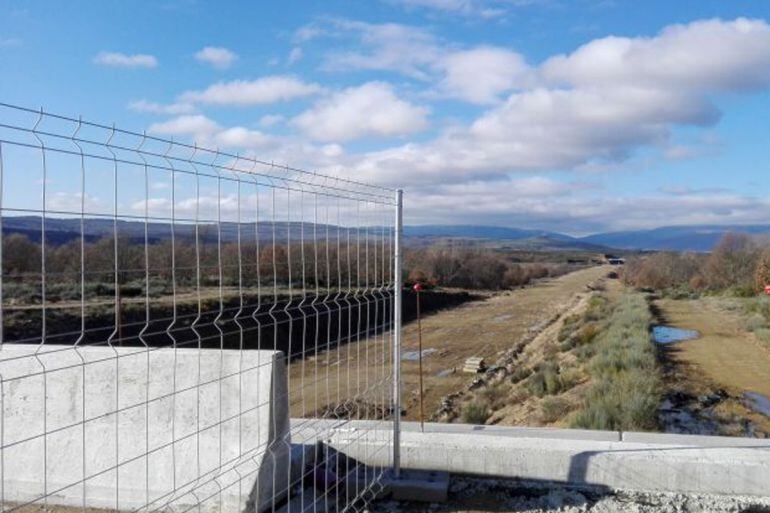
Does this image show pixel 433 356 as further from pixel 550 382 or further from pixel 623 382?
pixel 623 382

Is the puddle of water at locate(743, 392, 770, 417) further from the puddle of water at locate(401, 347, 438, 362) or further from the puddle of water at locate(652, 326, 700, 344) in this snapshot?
the puddle of water at locate(401, 347, 438, 362)

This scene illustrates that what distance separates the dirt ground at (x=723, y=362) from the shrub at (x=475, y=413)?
4211 mm

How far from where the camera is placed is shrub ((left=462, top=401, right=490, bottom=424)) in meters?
16.8

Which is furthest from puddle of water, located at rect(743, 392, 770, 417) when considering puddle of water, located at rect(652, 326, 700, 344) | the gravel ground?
puddle of water, located at rect(652, 326, 700, 344)

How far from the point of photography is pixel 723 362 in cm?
2295

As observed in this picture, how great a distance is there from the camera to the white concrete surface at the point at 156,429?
566 centimetres

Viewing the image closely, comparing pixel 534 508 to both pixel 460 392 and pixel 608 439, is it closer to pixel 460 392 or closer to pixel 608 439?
pixel 608 439

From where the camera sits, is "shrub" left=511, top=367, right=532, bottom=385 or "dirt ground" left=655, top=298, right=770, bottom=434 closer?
"dirt ground" left=655, top=298, right=770, bottom=434

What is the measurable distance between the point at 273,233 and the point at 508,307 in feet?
177

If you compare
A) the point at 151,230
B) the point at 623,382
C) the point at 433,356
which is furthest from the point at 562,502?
the point at 433,356

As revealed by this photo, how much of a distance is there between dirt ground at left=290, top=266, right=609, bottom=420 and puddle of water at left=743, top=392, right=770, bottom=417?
22.5 ft

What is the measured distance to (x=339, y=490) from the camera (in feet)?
20.4

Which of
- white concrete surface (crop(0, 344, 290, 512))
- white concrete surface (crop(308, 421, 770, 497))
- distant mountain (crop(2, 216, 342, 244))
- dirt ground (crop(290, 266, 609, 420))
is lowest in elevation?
dirt ground (crop(290, 266, 609, 420))

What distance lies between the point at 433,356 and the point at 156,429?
26.0 m
